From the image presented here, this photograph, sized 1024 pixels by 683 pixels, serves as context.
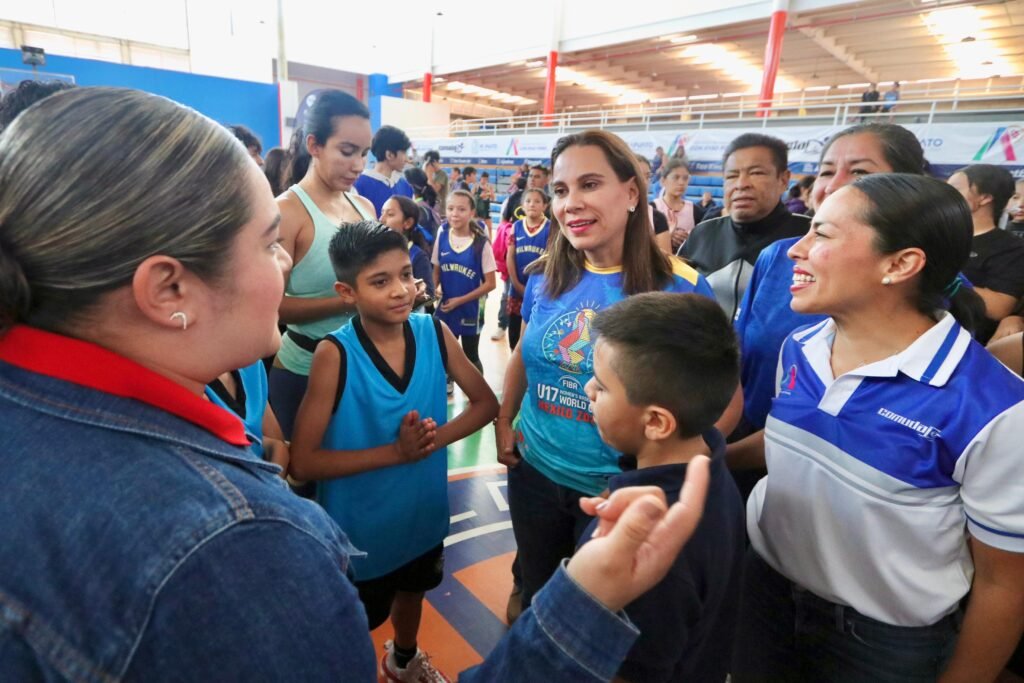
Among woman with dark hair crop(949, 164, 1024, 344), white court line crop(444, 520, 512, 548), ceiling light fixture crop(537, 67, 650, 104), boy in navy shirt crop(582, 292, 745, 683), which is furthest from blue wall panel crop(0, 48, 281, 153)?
boy in navy shirt crop(582, 292, 745, 683)

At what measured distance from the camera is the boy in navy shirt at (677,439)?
94 centimetres

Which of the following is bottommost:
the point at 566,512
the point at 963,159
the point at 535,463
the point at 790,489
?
the point at 566,512

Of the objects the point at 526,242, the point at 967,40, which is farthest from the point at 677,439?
the point at 967,40

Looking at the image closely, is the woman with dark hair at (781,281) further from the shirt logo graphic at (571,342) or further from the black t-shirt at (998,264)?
the black t-shirt at (998,264)

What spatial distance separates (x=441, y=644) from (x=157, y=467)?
186 centimetres

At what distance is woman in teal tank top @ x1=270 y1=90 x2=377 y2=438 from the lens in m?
1.97

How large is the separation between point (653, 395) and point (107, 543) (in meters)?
0.88

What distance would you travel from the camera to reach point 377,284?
1713 mm

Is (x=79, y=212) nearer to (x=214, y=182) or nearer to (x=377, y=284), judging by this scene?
(x=214, y=182)

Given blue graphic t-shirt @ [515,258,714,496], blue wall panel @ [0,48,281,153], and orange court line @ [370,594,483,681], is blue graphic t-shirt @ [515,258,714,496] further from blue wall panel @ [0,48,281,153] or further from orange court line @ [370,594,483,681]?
blue wall panel @ [0,48,281,153]

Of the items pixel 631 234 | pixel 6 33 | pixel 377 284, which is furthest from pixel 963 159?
pixel 6 33

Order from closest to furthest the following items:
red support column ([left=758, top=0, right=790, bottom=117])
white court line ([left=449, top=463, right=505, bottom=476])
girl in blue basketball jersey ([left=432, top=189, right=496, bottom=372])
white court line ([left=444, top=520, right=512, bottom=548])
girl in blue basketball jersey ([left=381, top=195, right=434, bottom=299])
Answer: white court line ([left=444, top=520, right=512, bottom=548]) → white court line ([left=449, top=463, right=505, bottom=476]) → girl in blue basketball jersey ([left=381, top=195, right=434, bottom=299]) → girl in blue basketball jersey ([left=432, top=189, right=496, bottom=372]) → red support column ([left=758, top=0, right=790, bottom=117])

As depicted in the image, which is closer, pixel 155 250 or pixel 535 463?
pixel 155 250

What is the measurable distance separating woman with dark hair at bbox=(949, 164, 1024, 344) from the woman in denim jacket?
9.54 ft
